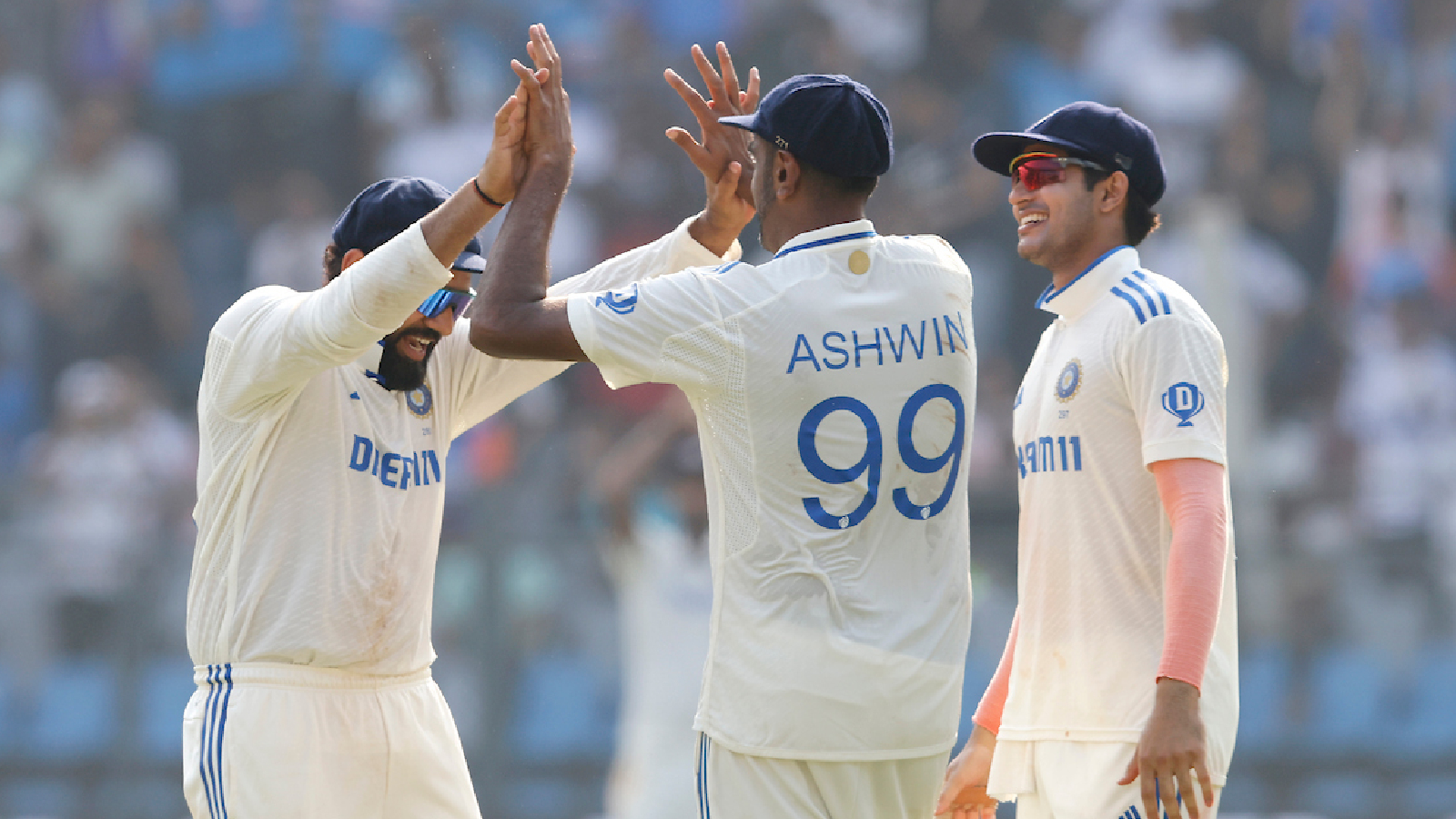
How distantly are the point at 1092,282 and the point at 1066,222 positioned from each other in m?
0.17

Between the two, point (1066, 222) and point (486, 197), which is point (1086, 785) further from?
point (486, 197)

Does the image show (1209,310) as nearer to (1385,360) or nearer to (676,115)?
(1385,360)

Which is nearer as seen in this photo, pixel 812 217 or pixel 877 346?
pixel 877 346

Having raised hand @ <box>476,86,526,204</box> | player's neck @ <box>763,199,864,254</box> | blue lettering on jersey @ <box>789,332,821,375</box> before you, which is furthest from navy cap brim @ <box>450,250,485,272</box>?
blue lettering on jersey @ <box>789,332,821,375</box>

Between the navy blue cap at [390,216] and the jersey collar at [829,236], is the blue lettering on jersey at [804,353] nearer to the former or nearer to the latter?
the jersey collar at [829,236]

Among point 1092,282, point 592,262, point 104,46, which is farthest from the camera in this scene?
point 104,46

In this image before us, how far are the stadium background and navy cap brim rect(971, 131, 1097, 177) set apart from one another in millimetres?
4871

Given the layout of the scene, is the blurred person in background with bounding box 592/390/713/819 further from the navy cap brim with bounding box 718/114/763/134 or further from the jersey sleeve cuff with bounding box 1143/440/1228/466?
the jersey sleeve cuff with bounding box 1143/440/1228/466

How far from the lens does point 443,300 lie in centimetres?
387

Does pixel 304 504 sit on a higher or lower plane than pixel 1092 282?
lower

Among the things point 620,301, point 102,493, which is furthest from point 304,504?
point 102,493

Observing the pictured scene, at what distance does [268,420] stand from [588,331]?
99cm

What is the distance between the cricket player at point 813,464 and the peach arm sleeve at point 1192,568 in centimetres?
43

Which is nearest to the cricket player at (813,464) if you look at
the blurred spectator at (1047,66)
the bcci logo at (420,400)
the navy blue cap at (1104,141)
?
the navy blue cap at (1104,141)
